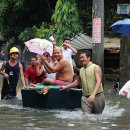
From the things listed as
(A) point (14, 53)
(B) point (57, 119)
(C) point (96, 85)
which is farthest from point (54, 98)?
(C) point (96, 85)

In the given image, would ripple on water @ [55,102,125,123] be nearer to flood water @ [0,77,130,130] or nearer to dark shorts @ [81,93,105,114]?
flood water @ [0,77,130,130]

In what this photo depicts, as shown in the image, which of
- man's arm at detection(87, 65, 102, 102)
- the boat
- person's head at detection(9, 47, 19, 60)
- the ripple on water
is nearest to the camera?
man's arm at detection(87, 65, 102, 102)

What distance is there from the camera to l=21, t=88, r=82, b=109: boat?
11.4 metres

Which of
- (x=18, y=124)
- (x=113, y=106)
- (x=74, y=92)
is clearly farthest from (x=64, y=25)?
(x=18, y=124)

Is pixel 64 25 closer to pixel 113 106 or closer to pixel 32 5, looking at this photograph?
pixel 32 5

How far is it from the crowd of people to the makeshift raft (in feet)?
0.71

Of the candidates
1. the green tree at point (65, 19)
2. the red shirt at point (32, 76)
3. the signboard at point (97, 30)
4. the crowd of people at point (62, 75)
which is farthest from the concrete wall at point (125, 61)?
the red shirt at point (32, 76)

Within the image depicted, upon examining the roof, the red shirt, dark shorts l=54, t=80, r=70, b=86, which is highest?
the roof

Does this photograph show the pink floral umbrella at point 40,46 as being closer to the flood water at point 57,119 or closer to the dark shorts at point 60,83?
the dark shorts at point 60,83

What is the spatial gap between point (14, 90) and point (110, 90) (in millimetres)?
5344

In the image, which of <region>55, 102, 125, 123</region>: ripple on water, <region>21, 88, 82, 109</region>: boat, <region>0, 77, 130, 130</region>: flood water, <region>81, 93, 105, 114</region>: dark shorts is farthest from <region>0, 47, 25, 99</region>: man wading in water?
<region>81, 93, 105, 114</region>: dark shorts

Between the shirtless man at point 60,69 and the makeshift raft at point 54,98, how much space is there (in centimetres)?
28

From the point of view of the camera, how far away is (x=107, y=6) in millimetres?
23000

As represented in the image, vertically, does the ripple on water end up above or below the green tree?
below
